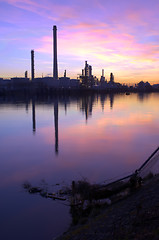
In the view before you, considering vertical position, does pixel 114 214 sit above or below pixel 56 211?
above

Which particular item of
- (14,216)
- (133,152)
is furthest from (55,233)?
(133,152)

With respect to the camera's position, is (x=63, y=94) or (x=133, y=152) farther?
(x=63, y=94)

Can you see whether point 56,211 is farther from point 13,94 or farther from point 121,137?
point 13,94

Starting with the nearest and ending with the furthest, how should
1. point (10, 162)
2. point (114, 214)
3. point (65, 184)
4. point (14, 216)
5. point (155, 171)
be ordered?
point (114, 214), point (14, 216), point (65, 184), point (155, 171), point (10, 162)

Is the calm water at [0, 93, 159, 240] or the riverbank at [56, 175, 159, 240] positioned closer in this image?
the riverbank at [56, 175, 159, 240]

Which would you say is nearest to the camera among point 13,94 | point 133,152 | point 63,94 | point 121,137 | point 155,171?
point 155,171

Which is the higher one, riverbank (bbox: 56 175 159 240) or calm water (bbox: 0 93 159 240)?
riverbank (bbox: 56 175 159 240)

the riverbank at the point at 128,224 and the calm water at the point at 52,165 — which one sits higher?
the riverbank at the point at 128,224

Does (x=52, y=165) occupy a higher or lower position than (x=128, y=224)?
lower

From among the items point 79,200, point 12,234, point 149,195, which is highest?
point 149,195

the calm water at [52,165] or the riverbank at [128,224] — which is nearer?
the riverbank at [128,224]

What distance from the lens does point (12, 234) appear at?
5.17 metres

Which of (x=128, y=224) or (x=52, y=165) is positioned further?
(x=52, y=165)

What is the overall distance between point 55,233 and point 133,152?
7511 mm
